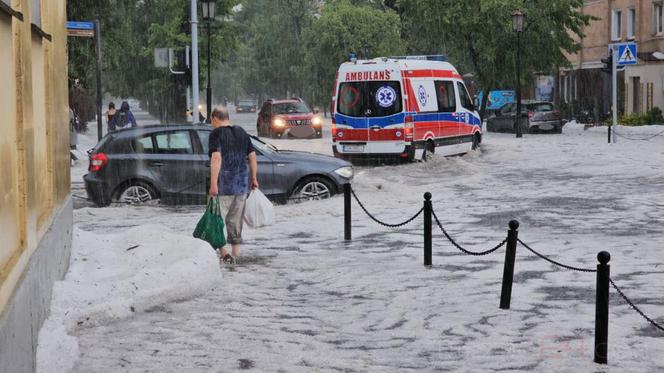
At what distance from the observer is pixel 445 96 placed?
84.6ft

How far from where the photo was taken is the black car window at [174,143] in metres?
16.6

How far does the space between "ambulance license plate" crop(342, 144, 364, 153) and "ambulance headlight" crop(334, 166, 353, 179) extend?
7450 mm

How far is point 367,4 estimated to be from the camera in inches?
2921

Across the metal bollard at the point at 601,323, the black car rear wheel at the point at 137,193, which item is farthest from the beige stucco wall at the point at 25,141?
the black car rear wheel at the point at 137,193

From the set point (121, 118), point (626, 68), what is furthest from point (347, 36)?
point (121, 118)

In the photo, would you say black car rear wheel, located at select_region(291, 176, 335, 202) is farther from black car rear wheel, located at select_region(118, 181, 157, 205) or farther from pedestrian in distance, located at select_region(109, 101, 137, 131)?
pedestrian in distance, located at select_region(109, 101, 137, 131)

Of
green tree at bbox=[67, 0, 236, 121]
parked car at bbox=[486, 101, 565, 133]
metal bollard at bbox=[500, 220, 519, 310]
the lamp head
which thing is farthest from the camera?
parked car at bbox=[486, 101, 565, 133]

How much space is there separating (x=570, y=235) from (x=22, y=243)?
8551 millimetres

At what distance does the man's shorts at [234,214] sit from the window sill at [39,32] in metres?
2.89

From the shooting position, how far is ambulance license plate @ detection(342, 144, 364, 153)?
81.5ft

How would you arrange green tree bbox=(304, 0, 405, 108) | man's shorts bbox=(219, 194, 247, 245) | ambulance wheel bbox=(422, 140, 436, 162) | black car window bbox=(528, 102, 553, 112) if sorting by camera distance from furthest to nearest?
green tree bbox=(304, 0, 405, 108) < black car window bbox=(528, 102, 553, 112) < ambulance wheel bbox=(422, 140, 436, 162) < man's shorts bbox=(219, 194, 247, 245)

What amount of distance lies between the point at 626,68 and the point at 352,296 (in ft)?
146

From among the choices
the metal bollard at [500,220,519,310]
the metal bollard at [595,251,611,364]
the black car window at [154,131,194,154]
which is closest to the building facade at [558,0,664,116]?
the black car window at [154,131,194,154]

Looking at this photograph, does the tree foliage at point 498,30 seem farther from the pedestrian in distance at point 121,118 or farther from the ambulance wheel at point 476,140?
the pedestrian in distance at point 121,118
